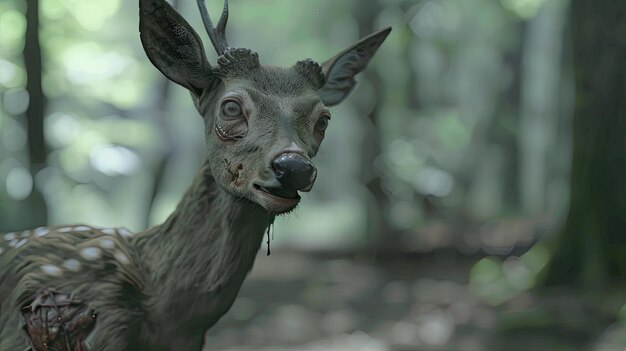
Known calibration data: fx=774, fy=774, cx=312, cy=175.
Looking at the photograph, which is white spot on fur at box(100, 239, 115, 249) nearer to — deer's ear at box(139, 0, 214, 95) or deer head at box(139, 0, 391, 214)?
deer head at box(139, 0, 391, 214)

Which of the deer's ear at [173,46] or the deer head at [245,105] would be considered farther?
the deer's ear at [173,46]

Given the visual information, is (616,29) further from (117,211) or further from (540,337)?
(117,211)

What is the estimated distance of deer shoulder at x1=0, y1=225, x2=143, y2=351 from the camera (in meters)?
2.94

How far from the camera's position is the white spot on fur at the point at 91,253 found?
309 cm

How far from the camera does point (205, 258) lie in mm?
3064

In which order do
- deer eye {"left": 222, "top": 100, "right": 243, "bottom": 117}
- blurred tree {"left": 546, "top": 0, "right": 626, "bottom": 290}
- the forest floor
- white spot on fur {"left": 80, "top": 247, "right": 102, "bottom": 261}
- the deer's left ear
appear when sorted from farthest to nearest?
blurred tree {"left": 546, "top": 0, "right": 626, "bottom": 290}
the forest floor
the deer's left ear
white spot on fur {"left": 80, "top": 247, "right": 102, "bottom": 261}
deer eye {"left": 222, "top": 100, "right": 243, "bottom": 117}

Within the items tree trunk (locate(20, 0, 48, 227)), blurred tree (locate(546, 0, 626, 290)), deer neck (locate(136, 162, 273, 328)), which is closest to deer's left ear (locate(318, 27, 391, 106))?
deer neck (locate(136, 162, 273, 328))

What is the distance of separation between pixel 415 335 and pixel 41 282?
6.68 meters

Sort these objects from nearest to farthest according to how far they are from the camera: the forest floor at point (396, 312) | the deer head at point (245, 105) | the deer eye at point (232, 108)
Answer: the deer head at point (245, 105) < the deer eye at point (232, 108) < the forest floor at point (396, 312)

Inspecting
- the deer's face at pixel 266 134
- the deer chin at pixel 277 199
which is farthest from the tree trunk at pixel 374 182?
the deer chin at pixel 277 199

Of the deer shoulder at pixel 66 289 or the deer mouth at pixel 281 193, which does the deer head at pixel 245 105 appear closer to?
the deer mouth at pixel 281 193

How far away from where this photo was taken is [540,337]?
24.0 ft

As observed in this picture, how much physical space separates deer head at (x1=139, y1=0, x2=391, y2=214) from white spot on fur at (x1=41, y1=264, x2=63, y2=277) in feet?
2.44

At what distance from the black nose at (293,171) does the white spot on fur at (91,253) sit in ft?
3.08
